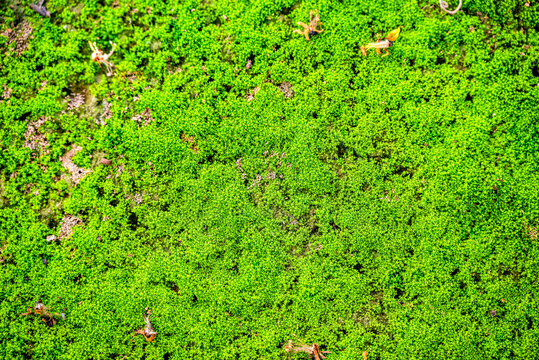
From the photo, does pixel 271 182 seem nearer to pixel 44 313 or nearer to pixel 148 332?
pixel 148 332

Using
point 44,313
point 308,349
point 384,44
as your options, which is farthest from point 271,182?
point 44,313

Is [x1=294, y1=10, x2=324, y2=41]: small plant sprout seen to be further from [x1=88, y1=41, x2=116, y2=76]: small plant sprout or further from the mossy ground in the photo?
[x1=88, y1=41, x2=116, y2=76]: small plant sprout

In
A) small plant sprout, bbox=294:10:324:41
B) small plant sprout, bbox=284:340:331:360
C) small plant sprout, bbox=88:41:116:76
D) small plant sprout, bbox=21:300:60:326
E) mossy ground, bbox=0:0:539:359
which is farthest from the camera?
small plant sprout, bbox=88:41:116:76

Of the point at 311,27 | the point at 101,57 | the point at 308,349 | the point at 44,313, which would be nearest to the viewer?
the point at 308,349

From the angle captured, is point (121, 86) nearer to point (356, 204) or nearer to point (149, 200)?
point (149, 200)

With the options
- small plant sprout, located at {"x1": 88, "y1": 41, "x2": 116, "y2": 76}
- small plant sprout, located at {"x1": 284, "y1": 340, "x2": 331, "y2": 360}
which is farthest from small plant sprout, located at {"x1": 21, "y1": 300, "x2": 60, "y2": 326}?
small plant sprout, located at {"x1": 88, "y1": 41, "x2": 116, "y2": 76}

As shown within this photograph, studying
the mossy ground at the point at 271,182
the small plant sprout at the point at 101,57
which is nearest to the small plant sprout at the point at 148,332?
the mossy ground at the point at 271,182
